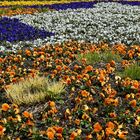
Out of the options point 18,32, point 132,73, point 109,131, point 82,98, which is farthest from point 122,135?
point 18,32

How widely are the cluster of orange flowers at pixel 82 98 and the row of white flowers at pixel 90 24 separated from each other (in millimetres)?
2586

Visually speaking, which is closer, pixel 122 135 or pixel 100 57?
pixel 122 135

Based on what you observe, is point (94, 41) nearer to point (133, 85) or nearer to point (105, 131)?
point (133, 85)

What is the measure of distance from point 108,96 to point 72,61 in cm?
337

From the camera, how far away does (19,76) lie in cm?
1027

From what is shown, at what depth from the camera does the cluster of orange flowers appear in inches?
280

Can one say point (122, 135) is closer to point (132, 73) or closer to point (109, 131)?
point (109, 131)

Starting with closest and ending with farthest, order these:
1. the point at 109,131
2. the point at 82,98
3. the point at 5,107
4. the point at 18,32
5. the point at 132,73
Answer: the point at 109,131, the point at 5,107, the point at 82,98, the point at 132,73, the point at 18,32

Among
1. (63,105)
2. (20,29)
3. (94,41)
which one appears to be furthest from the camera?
(20,29)

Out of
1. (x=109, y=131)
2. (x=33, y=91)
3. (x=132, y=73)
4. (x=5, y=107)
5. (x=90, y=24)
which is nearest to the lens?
(x=109, y=131)

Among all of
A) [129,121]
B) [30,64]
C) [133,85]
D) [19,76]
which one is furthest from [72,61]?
[129,121]

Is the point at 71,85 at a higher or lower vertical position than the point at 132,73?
lower

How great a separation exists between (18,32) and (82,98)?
817 cm

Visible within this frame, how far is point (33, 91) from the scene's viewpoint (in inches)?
344
